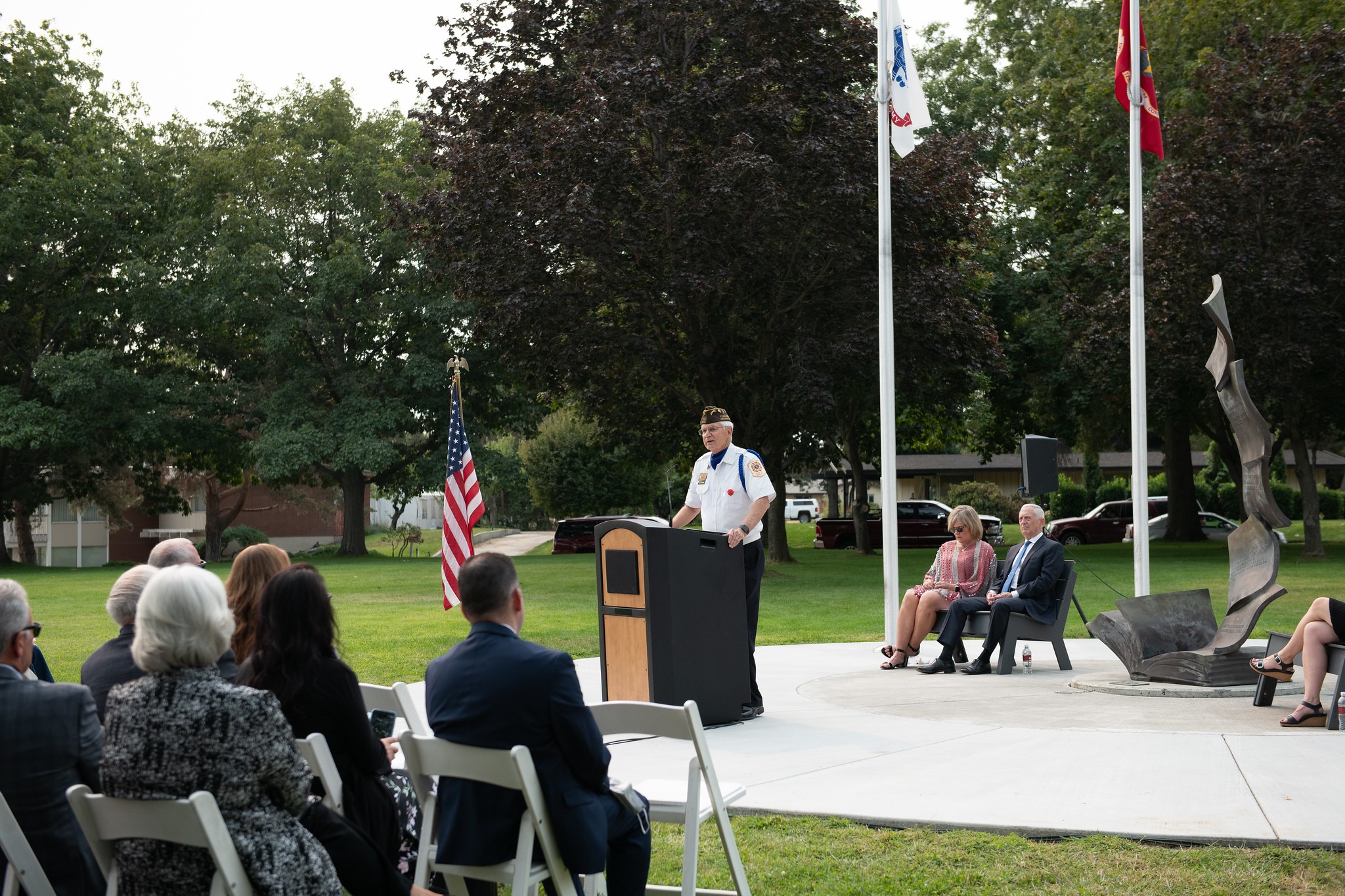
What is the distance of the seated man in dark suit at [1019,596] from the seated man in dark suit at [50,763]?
25.6 ft

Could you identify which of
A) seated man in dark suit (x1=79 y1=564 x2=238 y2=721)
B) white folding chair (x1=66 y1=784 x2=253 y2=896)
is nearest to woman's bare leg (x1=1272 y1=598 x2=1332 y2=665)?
seated man in dark suit (x1=79 y1=564 x2=238 y2=721)

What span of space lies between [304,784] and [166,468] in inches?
2013

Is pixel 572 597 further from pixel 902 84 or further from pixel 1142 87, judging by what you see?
pixel 1142 87

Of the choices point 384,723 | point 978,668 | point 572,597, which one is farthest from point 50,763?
point 572,597

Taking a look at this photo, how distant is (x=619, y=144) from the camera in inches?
878

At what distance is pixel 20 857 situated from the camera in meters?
3.46

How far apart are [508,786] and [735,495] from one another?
4753 mm

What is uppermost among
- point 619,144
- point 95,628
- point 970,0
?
point 970,0

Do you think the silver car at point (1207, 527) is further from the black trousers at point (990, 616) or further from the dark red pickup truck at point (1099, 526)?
the black trousers at point (990, 616)

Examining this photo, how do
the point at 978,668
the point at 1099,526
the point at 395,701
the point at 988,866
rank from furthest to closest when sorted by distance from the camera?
the point at 1099,526 < the point at 978,668 < the point at 988,866 < the point at 395,701

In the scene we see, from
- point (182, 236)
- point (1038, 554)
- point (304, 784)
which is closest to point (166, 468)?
point (182, 236)

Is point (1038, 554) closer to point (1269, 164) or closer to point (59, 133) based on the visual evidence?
point (1269, 164)

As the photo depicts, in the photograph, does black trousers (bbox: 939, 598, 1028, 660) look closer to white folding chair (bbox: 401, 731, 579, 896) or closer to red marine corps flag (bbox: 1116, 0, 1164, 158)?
red marine corps flag (bbox: 1116, 0, 1164, 158)

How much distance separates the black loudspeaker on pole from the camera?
1347 cm
